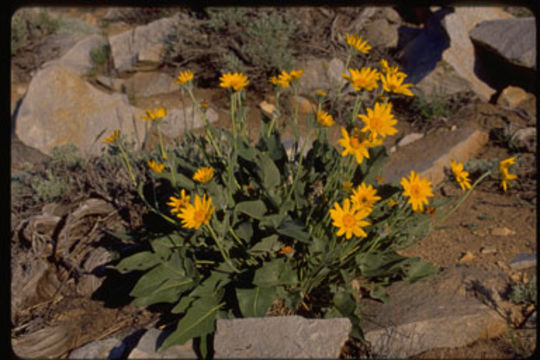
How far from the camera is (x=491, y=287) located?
236cm

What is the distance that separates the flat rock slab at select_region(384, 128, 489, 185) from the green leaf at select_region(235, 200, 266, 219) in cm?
195

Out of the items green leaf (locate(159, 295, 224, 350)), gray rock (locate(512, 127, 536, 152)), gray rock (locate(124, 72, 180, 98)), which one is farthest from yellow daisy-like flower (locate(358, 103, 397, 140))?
gray rock (locate(124, 72, 180, 98))

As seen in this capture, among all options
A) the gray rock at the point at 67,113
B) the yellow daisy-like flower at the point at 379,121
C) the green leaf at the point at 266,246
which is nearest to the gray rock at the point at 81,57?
the gray rock at the point at 67,113

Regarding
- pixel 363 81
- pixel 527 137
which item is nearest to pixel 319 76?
pixel 527 137

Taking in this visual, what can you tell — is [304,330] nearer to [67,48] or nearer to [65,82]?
[65,82]

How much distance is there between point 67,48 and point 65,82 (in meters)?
3.08

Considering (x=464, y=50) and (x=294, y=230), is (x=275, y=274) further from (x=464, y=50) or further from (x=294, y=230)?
(x=464, y=50)

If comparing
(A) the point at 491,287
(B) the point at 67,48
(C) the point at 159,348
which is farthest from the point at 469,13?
(B) the point at 67,48

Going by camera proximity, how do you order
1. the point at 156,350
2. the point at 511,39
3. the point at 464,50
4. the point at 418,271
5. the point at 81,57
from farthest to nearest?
the point at 81,57, the point at 464,50, the point at 511,39, the point at 418,271, the point at 156,350

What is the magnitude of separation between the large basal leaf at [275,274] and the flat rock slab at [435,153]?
1.94 m

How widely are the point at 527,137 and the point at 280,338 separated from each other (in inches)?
144

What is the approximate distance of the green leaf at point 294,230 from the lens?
1982mm

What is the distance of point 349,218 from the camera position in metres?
1.96

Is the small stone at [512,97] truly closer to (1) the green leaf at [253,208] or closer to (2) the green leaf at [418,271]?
(2) the green leaf at [418,271]
